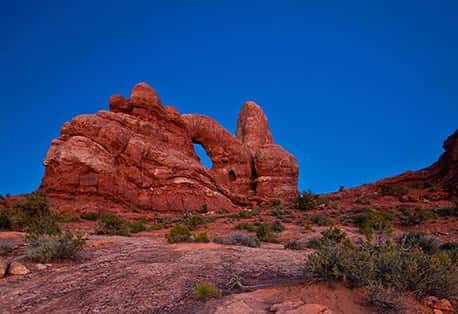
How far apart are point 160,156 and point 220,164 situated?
823cm

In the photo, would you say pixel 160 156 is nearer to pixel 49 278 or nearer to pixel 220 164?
pixel 220 164

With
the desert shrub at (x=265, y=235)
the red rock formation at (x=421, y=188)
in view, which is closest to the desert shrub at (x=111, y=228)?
the desert shrub at (x=265, y=235)

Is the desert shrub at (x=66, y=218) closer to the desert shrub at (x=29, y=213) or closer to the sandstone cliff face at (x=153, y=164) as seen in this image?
the desert shrub at (x=29, y=213)

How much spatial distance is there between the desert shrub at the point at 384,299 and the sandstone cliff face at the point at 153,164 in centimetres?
2204

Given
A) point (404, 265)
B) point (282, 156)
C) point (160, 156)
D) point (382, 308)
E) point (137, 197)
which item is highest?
point (282, 156)

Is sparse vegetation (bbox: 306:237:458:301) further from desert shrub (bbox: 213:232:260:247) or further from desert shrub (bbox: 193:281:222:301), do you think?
desert shrub (bbox: 213:232:260:247)

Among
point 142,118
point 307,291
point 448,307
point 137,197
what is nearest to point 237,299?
point 307,291

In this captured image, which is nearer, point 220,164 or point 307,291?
point 307,291

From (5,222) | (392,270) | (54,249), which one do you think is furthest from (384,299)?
(5,222)

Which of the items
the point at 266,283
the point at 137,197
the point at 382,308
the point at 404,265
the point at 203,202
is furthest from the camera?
the point at 203,202

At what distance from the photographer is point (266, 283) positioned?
5824 millimetres

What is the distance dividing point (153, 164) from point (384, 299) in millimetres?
25012

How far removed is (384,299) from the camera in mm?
4230

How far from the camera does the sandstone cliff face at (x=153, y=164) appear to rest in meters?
24.4
